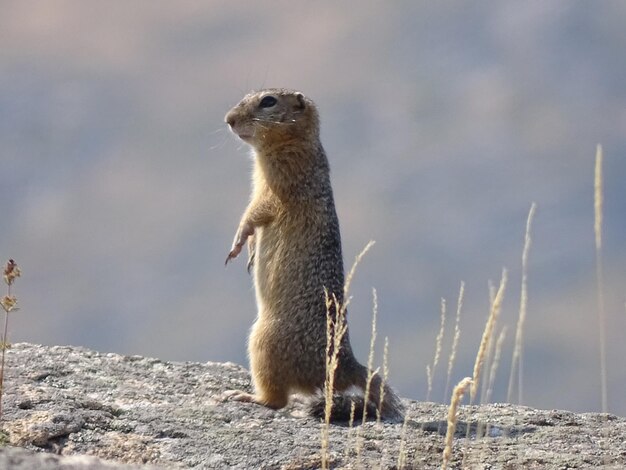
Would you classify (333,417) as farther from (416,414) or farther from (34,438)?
(34,438)

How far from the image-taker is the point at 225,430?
719 cm

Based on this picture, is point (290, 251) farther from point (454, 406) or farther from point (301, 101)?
point (454, 406)

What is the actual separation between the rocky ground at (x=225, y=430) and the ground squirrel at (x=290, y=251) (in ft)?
1.16

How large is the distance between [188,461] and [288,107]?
4.80 meters

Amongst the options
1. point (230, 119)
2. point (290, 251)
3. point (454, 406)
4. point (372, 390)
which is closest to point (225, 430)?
point (372, 390)

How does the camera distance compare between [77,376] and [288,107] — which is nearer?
[77,376]

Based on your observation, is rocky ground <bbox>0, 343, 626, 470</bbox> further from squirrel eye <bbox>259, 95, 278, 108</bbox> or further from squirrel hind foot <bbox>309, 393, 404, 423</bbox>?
squirrel eye <bbox>259, 95, 278, 108</bbox>

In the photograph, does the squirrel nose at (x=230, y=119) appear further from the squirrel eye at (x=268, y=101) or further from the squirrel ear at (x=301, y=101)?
the squirrel ear at (x=301, y=101)

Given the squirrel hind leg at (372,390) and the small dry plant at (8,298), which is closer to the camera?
the small dry plant at (8,298)

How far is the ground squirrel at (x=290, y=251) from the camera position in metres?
8.28

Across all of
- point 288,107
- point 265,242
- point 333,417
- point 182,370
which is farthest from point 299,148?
point 333,417

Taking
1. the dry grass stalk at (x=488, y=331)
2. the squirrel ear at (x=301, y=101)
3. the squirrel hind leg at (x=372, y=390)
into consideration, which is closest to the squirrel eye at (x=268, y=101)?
the squirrel ear at (x=301, y=101)

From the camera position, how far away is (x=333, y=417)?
794cm

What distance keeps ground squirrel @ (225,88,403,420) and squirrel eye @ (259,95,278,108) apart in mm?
10
